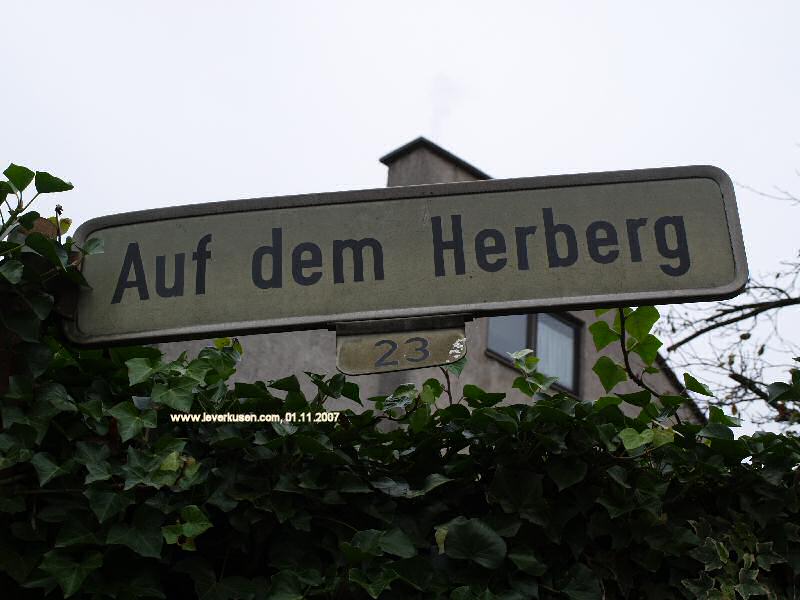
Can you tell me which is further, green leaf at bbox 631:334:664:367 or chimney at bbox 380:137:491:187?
chimney at bbox 380:137:491:187

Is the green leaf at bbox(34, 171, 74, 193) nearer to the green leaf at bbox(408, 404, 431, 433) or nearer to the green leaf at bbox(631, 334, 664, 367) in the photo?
the green leaf at bbox(408, 404, 431, 433)

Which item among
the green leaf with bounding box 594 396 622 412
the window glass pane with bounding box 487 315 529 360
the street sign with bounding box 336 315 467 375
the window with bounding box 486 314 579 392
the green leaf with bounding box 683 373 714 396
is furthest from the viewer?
the window with bounding box 486 314 579 392

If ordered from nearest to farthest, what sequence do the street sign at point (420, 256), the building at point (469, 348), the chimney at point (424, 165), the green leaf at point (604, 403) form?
the street sign at point (420, 256) < the green leaf at point (604, 403) < the building at point (469, 348) < the chimney at point (424, 165)

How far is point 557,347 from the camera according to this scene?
12.1 meters

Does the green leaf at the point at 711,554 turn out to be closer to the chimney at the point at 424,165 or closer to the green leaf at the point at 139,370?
the green leaf at the point at 139,370

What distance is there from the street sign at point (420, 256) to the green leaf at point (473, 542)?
50 centimetres

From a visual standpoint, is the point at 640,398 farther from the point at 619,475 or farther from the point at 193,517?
the point at 193,517

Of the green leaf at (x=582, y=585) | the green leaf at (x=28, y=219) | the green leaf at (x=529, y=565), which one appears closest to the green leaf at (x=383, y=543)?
the green leaf at (x=529, y=565)

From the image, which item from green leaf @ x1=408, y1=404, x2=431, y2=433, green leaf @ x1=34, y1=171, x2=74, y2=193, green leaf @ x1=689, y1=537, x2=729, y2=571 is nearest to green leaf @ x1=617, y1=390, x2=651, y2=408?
green leaf @ x1=689, y1=537, x2=729, y2=571

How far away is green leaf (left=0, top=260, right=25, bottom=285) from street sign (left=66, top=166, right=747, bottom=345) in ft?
0.45

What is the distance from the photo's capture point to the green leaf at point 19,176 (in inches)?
79.3

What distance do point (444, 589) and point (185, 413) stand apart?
2.20ft

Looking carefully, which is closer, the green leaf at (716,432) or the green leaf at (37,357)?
the green leaf at (37,357)

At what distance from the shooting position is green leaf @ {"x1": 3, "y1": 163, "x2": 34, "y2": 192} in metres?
2.01
